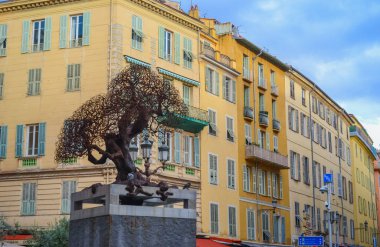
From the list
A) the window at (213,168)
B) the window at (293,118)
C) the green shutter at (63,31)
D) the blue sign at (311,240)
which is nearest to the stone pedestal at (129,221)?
the blue sign at (311,240)

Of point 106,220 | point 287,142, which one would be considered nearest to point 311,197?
point 287,142

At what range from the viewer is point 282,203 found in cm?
5188

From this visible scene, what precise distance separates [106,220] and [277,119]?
39.4 metres

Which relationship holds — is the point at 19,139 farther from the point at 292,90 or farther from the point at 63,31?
the point at 292,90

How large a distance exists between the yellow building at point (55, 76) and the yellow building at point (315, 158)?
671 inches

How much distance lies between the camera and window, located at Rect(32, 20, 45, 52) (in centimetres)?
3831

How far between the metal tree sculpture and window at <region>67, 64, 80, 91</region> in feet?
65.0

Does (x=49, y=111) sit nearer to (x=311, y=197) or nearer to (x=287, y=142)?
(x=287, y=142)

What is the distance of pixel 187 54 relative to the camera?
137 feet

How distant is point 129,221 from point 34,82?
24.6m

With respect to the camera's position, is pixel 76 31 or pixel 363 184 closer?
pixel 76 31

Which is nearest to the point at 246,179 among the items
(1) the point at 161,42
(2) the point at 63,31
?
(1) the point at 161,42

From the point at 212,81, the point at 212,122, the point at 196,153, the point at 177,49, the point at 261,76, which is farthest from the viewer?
the point at 261,76

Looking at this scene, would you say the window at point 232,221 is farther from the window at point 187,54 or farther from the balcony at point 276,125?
the window at point 187,54
